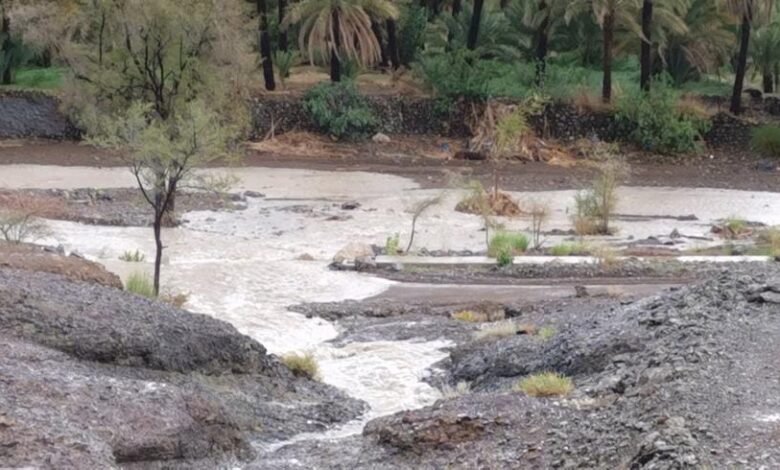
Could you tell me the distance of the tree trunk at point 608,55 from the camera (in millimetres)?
50719

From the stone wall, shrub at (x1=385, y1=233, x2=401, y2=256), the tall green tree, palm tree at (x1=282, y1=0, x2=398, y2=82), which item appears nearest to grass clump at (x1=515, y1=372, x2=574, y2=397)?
shrub at (x1=385, y1=233, x2=401, y2=256)

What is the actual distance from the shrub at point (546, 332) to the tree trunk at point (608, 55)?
3233 cm

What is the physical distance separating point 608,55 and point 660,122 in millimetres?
3540

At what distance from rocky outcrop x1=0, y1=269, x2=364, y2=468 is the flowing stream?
1273mm

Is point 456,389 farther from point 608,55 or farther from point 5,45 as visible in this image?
point 5,45

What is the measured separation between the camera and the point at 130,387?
1420 cm

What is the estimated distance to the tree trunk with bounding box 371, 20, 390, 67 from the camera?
180ft

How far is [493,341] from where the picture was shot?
19.8 meters

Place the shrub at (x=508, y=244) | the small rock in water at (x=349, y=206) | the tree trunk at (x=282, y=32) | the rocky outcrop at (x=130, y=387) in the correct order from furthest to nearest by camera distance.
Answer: the tree trunk at (x=282, y=32), the small rock in water at (x=349, y=206), the shrub at (x=508, y=244), the rocky outcrop at (x=130, y=387)

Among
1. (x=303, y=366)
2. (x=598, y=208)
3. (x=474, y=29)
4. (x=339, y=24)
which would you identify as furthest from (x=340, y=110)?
(x=303, y=366)

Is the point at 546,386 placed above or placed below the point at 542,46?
below

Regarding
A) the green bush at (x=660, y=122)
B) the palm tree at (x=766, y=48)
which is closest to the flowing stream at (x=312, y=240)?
the green bush at (x=660, y=122)

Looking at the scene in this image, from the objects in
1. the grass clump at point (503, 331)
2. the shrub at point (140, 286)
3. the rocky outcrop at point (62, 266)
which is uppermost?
the rocky outcrop at point (62, 266)

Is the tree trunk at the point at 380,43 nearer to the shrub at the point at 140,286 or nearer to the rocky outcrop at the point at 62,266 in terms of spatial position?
the shrub at the point at 140,286
